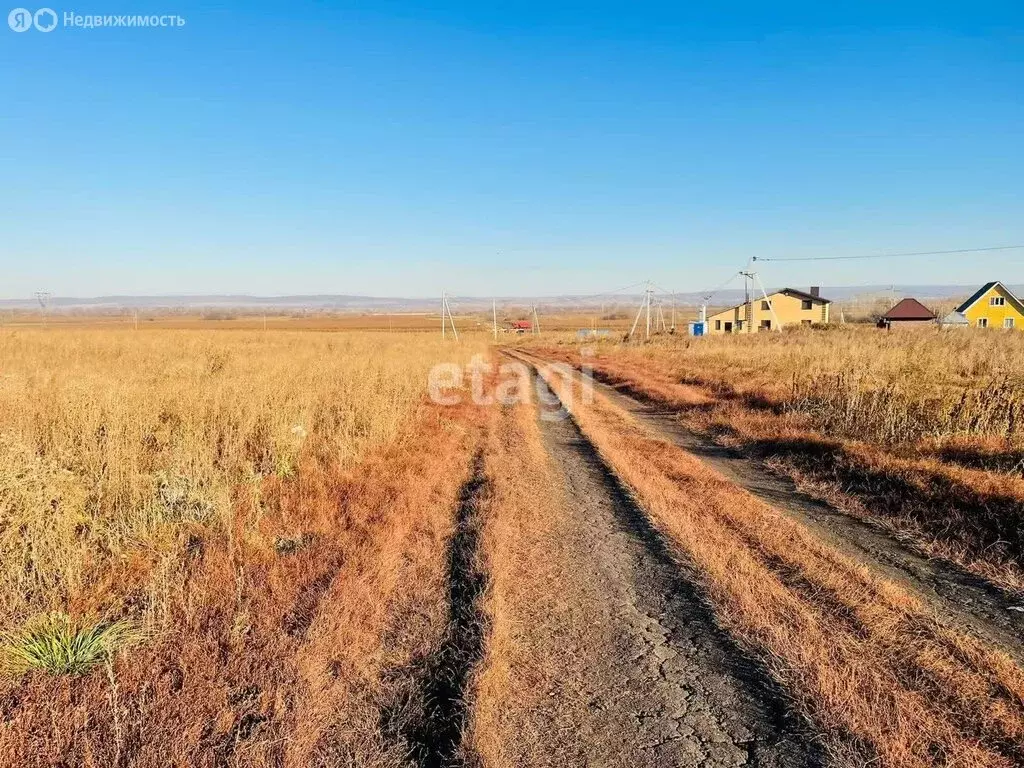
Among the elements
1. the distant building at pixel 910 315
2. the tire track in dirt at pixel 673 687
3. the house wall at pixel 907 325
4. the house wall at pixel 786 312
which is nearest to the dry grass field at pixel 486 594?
the tire track in dirt at pixel 673 687

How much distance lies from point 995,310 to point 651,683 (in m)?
68.0

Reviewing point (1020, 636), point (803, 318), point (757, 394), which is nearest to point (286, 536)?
point (1020, 636)

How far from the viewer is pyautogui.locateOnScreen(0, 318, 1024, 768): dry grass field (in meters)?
2.97

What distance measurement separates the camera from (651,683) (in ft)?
11.3

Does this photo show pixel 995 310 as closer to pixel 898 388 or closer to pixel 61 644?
pixel 898 388

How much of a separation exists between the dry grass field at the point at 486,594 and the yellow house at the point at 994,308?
57398 mm

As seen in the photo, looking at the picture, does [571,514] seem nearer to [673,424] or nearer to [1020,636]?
[1020,636]

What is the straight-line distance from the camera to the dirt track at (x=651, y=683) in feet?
9.47

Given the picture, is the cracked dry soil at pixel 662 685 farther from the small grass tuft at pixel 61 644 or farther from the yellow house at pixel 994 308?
the yellow house at pixel 994 308

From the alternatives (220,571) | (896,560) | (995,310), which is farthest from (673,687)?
(995,310)

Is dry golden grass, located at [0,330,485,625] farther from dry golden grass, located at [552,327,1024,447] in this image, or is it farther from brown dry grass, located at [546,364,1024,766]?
dry golden grass, located at [552,327,1024,447]

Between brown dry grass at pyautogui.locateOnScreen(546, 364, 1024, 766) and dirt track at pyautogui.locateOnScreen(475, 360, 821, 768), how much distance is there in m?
0.22

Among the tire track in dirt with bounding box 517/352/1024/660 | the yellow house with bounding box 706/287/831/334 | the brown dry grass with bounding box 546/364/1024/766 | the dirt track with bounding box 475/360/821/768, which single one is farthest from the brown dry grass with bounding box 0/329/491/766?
Answer: the yellow house with bounding box 706/287/831/334

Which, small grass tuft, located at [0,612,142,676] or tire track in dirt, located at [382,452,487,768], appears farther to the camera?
small grass tuft, located at [0,612,142,676]
